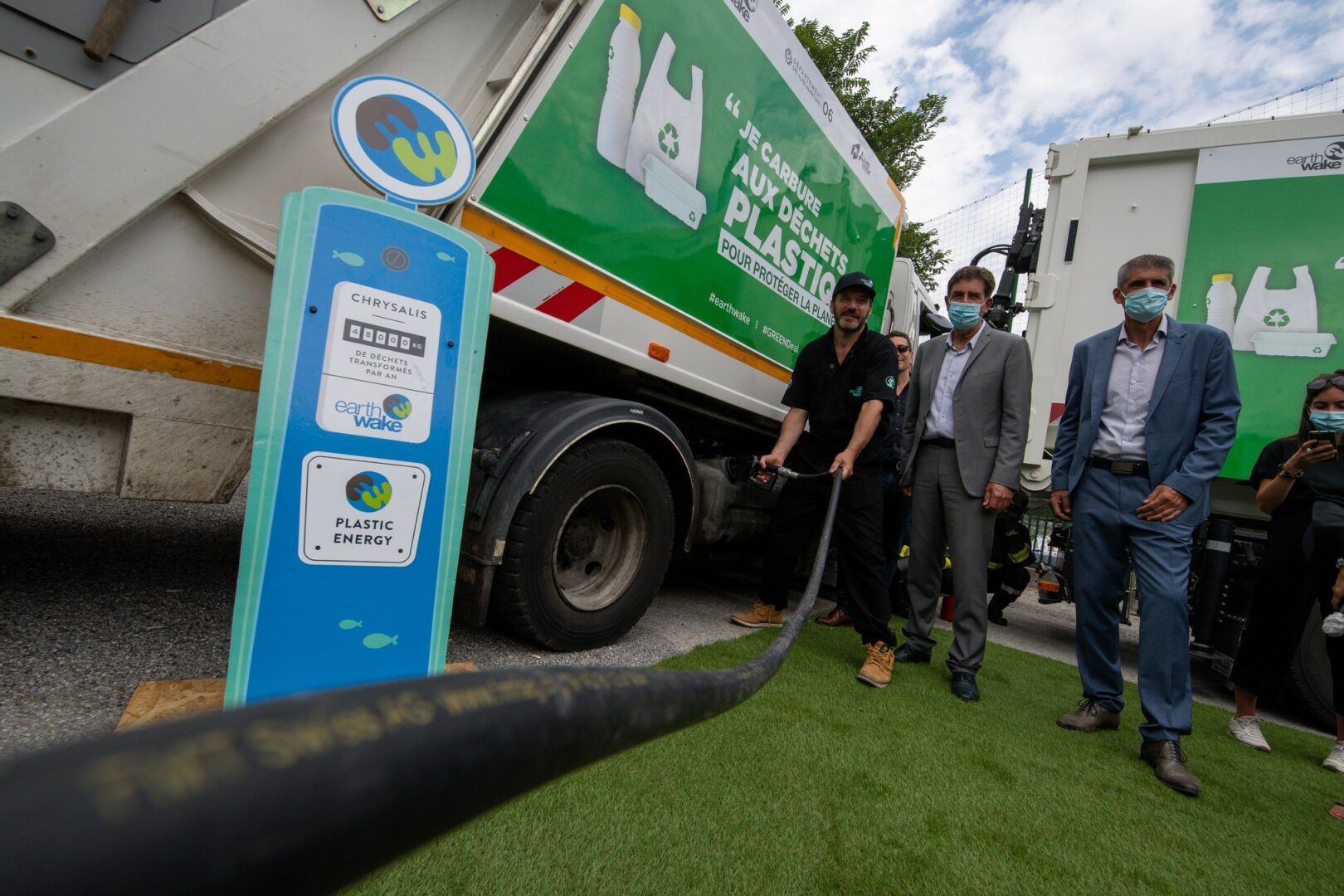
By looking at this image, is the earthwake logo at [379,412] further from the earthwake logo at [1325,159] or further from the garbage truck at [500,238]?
the earthwake logo at [1325,159]

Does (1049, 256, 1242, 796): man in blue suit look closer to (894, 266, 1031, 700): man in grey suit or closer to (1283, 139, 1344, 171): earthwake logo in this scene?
(894, 266, 1031, 700): man in grey suit

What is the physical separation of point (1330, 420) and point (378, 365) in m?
3.38

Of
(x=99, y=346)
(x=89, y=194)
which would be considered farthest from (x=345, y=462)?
(x=89, y=194)

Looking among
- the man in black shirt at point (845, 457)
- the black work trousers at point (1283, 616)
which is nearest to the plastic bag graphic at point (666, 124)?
the man in black shirt at point (845, 457)

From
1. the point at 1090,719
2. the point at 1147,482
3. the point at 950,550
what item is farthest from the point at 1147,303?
the point at 1090,719

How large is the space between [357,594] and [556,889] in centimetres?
78

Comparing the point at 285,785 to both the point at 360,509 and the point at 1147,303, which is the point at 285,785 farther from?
the point at 1147,303

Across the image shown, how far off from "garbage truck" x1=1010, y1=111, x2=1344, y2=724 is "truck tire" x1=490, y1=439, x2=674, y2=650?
2553mm

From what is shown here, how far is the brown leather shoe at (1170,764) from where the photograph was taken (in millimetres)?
2031

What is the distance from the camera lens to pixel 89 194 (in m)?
1.40

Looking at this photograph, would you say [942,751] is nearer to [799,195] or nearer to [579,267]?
[579,267]

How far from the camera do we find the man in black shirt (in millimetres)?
2879

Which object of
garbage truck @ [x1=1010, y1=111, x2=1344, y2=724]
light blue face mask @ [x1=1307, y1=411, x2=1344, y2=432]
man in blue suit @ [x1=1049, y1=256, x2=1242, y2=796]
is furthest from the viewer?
garbage truck @ [x1=1010, y1=111, x2=1344, y2=724]

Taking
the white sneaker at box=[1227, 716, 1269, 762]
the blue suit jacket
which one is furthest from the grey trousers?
the white sneaker at box=[1227, 716, 1269, 762]
